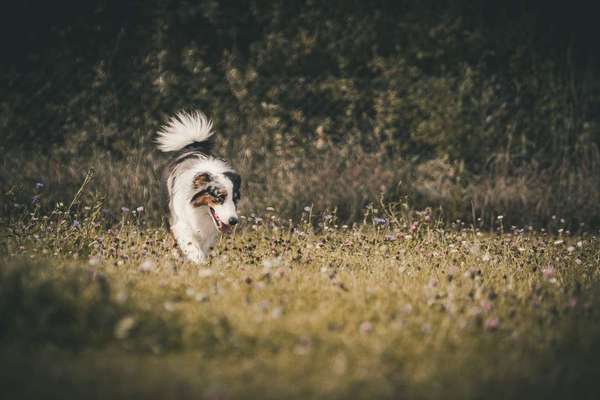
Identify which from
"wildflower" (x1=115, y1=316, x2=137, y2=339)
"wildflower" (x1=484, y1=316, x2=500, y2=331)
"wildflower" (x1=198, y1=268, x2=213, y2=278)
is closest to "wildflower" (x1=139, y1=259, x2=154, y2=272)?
"wildflower" (x1=198, y1=268, x2=213, y2=278)

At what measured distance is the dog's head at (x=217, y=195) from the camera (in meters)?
4.80

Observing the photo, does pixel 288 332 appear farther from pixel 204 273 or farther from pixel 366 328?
pixel 204 273

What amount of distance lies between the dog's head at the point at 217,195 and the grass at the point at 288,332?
70cm

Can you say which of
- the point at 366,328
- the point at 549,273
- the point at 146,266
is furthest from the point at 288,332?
the point at 549,273

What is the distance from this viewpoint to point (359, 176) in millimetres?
7340

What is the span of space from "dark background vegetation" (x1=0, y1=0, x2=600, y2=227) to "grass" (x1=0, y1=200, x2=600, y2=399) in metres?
4.43

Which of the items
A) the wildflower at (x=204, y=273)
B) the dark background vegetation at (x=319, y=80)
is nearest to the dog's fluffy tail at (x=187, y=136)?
the dark background vegetation at (x=319, y=80)

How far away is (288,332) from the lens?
108 inches

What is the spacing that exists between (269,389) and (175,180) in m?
3.29

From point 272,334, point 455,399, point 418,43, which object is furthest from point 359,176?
point 455,399

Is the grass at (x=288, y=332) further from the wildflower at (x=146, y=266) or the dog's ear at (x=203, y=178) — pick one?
the dog's ear at (x=203, y=178)

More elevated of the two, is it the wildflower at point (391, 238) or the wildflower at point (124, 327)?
the wildflower at point (391, 238)

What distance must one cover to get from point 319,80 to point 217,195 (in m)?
4.57

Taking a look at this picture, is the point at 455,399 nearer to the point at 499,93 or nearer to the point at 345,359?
the point at 345,359
